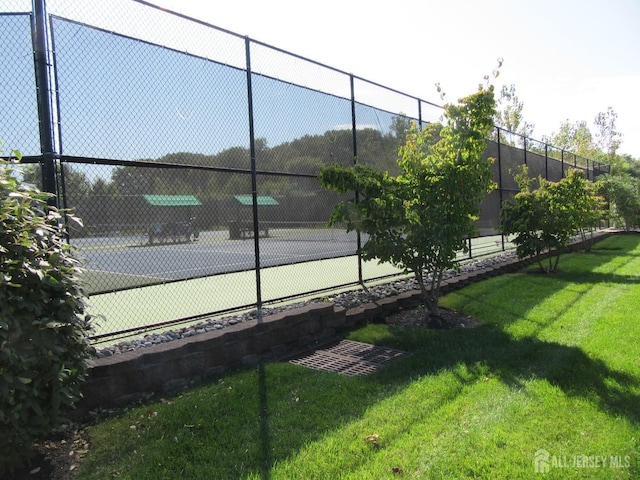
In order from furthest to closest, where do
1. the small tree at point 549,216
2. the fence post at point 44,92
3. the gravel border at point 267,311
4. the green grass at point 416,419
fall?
the small tree at point 549,216 < the gravel border at point 267,311 < the fence post at point 44,92 < the green grass at point 416,419

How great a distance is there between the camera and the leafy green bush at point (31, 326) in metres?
2.49

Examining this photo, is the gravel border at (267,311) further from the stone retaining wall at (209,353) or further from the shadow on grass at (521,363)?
the shadow on grass at (521,363)

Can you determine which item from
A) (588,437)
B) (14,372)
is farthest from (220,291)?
(588,437)

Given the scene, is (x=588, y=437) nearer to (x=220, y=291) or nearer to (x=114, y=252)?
(x=114, y=252)

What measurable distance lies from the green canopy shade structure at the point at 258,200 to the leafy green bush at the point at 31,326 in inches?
109

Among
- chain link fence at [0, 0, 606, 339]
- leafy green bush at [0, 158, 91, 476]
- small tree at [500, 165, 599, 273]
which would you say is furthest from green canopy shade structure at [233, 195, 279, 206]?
small tree at [500, 165, 599, 273]

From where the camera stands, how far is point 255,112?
5684 mm

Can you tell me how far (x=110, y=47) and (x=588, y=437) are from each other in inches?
196

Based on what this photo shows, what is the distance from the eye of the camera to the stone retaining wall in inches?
142

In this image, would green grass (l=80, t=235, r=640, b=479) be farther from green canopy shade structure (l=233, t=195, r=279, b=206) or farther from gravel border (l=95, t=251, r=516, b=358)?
green canopy shade structure (l=233, t=195, r=279, b=206)

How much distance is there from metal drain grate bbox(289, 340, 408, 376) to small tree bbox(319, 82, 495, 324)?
1198 mm

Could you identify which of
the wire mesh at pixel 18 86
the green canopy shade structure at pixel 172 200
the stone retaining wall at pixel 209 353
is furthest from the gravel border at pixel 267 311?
the wire mesh at pixel 18 86

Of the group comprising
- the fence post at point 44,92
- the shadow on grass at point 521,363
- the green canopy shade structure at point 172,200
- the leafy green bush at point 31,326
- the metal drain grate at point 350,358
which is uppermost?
the fence post at point 44,92

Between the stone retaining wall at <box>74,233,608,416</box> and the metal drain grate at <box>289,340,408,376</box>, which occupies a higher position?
the stone retaining wall at <box>74,233,608,416</box>
